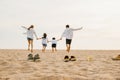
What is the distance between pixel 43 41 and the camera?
75.5 ft

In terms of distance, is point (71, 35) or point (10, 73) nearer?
point (10, 73)

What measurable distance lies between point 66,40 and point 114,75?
28.0 ft

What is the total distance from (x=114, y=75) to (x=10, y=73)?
2768 millimetres

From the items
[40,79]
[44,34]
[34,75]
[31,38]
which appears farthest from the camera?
[44,34]

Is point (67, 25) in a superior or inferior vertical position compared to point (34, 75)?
superior

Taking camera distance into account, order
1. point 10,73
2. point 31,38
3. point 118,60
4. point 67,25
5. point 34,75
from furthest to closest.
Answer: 1. point 31,38
2. point 67,25
3. point 118,60
4. point 10,73
5. point 34,75

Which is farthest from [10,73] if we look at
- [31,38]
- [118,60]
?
[31,38]

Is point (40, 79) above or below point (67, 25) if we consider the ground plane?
below

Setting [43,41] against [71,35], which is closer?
[71,35]

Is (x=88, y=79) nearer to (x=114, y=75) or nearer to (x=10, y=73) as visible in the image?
(x=114, y=75)

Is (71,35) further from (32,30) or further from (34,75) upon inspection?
(34,75)

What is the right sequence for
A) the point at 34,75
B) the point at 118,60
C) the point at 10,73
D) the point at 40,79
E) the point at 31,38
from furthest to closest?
the point at 31,38 < the point at 118,60 < the point at 10,73 < the point at 34,75 < the point at 40,79

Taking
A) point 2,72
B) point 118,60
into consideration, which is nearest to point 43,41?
point 118,60

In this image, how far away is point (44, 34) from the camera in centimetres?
2281
